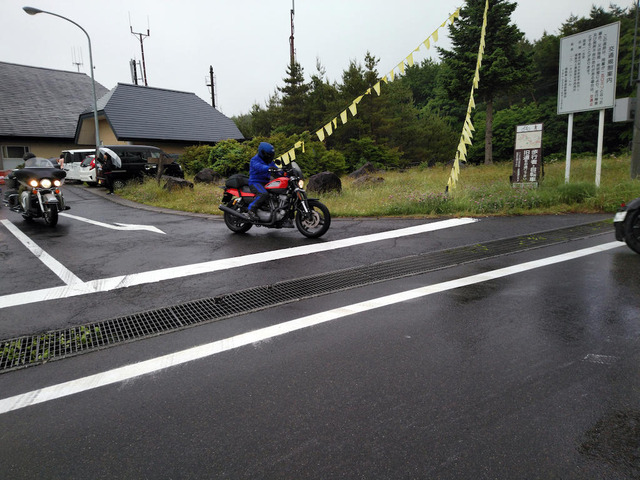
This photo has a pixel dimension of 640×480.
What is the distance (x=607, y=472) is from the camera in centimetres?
197

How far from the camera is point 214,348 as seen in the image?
11.3 ft

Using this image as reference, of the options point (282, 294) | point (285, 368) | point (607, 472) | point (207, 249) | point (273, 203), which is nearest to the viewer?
point (607, 472)

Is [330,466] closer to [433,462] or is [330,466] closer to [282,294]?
[433,462]

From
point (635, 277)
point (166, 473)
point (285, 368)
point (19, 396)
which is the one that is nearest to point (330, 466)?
point (166, 473)

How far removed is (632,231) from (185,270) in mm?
6265

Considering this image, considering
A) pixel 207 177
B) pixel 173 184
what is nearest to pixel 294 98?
pixel 207 177

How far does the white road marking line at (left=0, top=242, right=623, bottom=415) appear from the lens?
9.23 ft

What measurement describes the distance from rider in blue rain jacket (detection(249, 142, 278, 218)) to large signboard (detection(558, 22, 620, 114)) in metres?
9.06

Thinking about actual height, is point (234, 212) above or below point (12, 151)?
below

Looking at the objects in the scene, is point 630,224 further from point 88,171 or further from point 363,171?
point 88,171

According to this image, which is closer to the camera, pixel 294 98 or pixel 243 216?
pixel 243 216

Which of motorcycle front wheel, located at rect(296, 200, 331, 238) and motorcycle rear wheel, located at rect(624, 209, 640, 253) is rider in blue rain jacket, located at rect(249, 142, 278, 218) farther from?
motorcycle rear wheel, located at rect(624, 209, 640, 253)

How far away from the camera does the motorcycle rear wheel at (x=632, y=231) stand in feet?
19.5

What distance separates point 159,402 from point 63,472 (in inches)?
25.6
